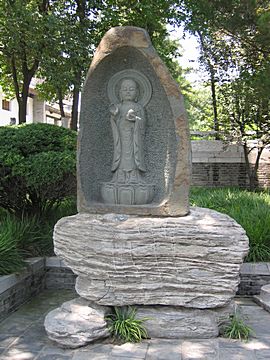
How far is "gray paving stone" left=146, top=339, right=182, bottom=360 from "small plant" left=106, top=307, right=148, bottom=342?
0.15 m

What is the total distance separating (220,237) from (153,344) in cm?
125

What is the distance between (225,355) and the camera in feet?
13.1

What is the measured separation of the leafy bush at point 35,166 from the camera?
6578 millimetres

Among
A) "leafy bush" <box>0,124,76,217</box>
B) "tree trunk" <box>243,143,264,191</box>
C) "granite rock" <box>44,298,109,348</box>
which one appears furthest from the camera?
"tree trunk" <box>243,143,264,191</box>

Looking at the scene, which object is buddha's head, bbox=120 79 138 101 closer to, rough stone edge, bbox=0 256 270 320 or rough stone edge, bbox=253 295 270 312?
rough stone edge, bbox=0 256 270 320

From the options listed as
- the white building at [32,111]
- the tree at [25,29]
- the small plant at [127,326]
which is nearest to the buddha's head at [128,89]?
the small plant at [127,326]

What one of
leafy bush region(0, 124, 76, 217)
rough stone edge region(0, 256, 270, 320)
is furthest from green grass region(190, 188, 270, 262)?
leafy bush region(0, 124, 76, 217)

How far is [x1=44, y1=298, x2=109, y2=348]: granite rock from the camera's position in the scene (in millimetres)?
4160

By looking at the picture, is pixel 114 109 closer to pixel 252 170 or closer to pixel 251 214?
pixel 251 214

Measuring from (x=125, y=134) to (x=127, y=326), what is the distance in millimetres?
2102

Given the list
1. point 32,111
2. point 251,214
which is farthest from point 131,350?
point 32,111

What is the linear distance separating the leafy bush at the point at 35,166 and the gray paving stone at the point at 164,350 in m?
3.21

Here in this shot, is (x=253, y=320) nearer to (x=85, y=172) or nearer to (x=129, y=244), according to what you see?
(x=129, y=244)

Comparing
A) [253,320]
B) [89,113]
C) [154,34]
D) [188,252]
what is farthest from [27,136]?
[154,34]
